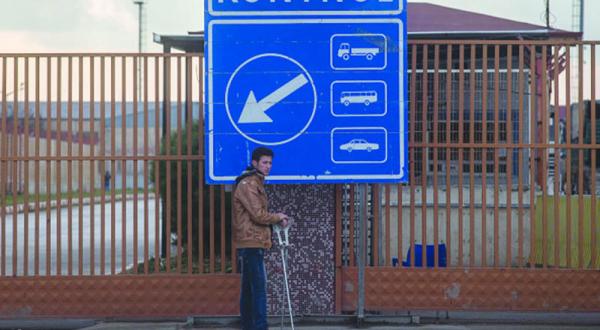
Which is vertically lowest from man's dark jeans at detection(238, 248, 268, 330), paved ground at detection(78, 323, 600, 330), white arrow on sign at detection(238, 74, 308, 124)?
paved ground at detection(78, 323, 600, 330)

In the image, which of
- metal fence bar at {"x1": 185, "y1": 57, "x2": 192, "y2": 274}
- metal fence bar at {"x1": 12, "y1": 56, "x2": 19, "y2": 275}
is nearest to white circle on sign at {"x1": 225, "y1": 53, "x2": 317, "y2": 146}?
metal fence bar at {"x1": 185, "y1": 57, "x2": 192, "y2": 274}

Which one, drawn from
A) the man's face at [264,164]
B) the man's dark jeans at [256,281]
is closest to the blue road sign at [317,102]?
the man's face at [264,164]

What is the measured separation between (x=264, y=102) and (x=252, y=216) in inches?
57.0

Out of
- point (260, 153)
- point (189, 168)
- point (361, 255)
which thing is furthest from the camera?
point (189, 168)

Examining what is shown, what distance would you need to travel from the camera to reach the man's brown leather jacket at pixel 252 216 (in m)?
8.63

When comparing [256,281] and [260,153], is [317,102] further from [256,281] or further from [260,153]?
[256,281]

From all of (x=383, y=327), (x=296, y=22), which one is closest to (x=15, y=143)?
(x=296, y=22)

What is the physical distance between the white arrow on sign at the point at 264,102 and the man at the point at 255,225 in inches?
31.7

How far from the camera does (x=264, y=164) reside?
876cm

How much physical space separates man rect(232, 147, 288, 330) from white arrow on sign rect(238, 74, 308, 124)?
2.64 feet

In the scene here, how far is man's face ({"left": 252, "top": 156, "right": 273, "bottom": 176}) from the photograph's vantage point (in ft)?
28.7

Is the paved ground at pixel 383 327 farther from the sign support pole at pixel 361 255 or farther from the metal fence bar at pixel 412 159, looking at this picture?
the metal fence bar at pixel 412 159

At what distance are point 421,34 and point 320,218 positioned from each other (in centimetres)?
654

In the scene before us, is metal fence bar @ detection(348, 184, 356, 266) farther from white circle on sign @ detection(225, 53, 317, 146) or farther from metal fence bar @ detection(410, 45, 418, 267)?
white circle on sign @ detection(225, 53, 317, 146)
